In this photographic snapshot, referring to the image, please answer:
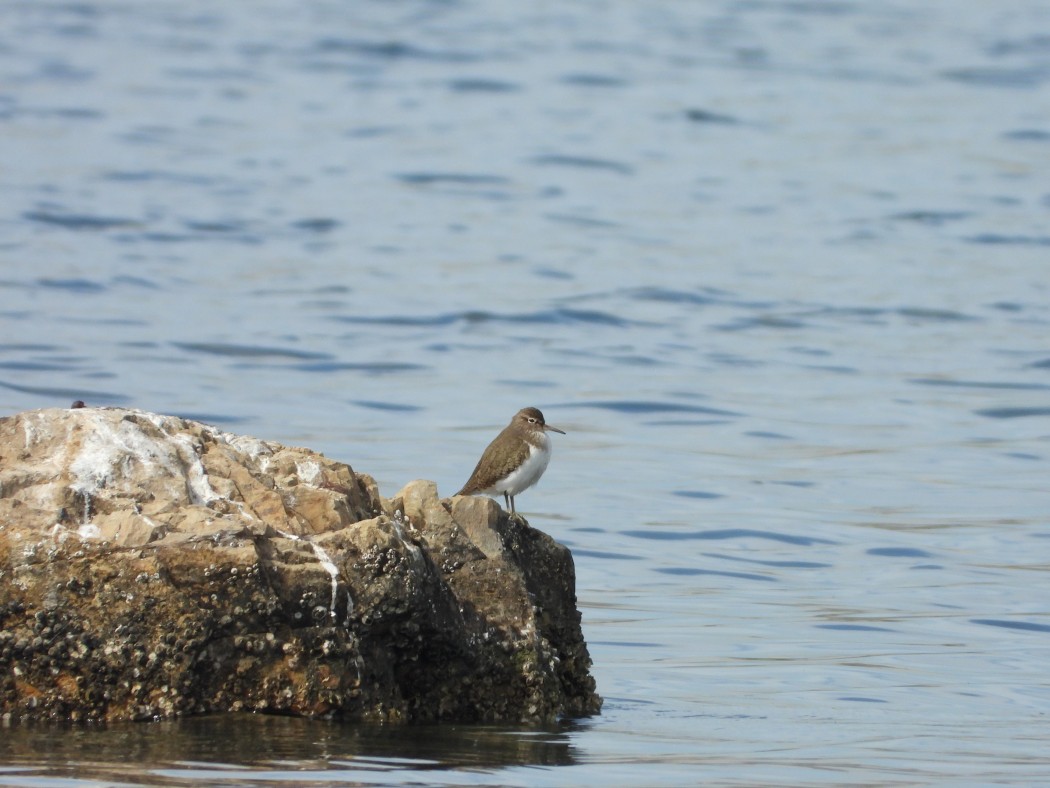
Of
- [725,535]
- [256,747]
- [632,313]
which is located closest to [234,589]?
[256,747]

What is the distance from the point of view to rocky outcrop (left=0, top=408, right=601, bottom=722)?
8.10 m

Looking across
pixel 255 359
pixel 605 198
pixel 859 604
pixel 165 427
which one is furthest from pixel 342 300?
pixel 165 427

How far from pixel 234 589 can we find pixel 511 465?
2.99 metres

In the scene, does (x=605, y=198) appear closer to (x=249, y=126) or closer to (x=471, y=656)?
(x=249, y=126)

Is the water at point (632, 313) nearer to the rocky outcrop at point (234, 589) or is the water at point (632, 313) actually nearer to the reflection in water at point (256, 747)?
the reflection in water at point (256, 747)

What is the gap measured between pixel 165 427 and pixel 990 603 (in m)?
6.62

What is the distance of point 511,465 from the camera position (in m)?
10.8

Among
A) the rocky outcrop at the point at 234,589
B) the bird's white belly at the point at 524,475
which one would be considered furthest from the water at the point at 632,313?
the bird's white belly at the point at 524,475

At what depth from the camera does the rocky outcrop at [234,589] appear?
26.6ft

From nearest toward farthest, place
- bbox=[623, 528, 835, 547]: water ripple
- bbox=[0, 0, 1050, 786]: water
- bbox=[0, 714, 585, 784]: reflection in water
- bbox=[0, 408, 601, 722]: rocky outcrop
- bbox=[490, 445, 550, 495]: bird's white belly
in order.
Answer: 1. bbox=[0, 714, 585, 784]: reflection in water
2. bbox=[0, 408, 601, 722]: rocky outcrop
3. bbox=[0, 0, 1050, 786]: water
4. bbox=[490, 445, 550, 495]: bird's white belly
5. bbox=[623, 528, 835, 547]: water ripple

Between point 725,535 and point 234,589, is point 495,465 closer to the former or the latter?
point 234,589

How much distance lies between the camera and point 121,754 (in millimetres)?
7711

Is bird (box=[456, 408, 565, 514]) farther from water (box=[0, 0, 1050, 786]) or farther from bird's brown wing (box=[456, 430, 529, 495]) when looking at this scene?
water (box=[0, 0, 1050, 786])

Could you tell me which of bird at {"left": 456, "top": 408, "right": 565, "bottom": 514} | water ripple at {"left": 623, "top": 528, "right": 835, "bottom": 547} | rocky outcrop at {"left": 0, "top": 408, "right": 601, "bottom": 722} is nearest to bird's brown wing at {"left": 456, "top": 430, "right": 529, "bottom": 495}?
bird at {"left": 456, "top": 408, "right": 565, "bottom": 514}
